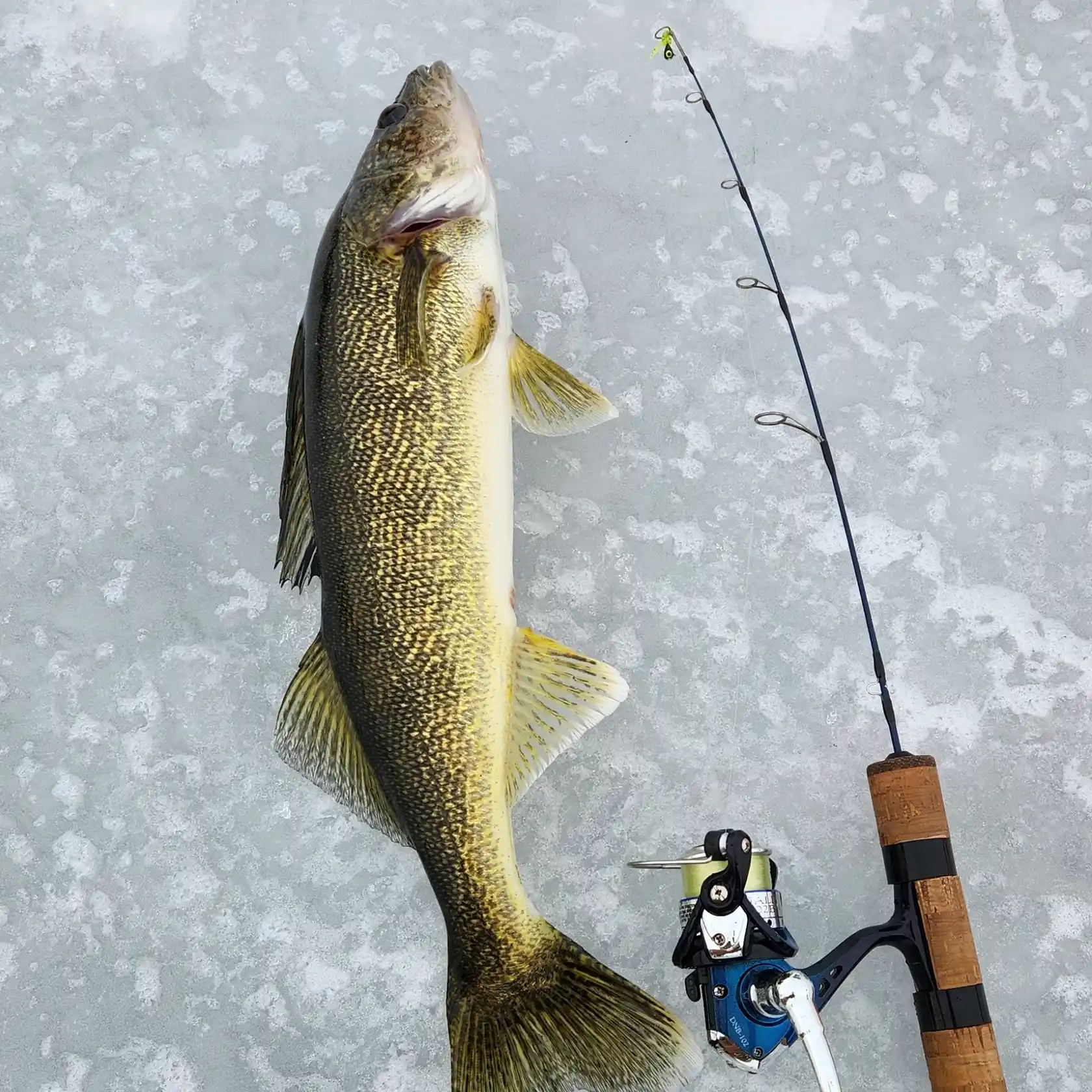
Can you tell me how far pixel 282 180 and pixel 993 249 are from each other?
5.35ft

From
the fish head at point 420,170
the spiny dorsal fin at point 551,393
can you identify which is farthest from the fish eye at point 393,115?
the spiny dorsal fin at point 551,393

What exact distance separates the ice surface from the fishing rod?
12.3 inches

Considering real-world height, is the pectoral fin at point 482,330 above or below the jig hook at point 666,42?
below

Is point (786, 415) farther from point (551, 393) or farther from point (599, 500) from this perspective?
point (551, 393)

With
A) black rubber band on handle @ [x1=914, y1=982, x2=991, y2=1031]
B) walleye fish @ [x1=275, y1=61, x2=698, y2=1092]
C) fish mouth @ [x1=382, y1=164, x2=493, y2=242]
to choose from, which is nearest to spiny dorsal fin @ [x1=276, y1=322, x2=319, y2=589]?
walleye fish @ [x1=275, y1=61, x2=698, y2=1092]

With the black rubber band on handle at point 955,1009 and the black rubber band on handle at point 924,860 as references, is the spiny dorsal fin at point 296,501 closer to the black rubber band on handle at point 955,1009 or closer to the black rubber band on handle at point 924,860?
the black rubber band on handle at point 924,860

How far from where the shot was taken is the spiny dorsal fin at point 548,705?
175 centimetres

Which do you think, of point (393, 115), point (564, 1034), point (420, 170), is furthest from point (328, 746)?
point (393, 115)

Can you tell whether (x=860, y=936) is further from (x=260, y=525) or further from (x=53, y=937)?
(x=53, y=937)

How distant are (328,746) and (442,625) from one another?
30cm

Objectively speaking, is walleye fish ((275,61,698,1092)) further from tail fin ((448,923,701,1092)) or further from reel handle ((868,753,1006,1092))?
reel handle ((868,753,1006,1092))

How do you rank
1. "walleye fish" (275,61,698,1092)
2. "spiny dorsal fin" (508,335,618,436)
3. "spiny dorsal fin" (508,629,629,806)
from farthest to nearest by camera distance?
"spiny dorsal fin" (508,335,618,436), "spiny dorsal fin" (508,629,629,806), "walleye fish" (275,61,698,1092)

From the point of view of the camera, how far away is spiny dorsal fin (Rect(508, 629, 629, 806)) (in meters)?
1.75

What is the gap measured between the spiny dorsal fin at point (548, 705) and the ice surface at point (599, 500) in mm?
293
